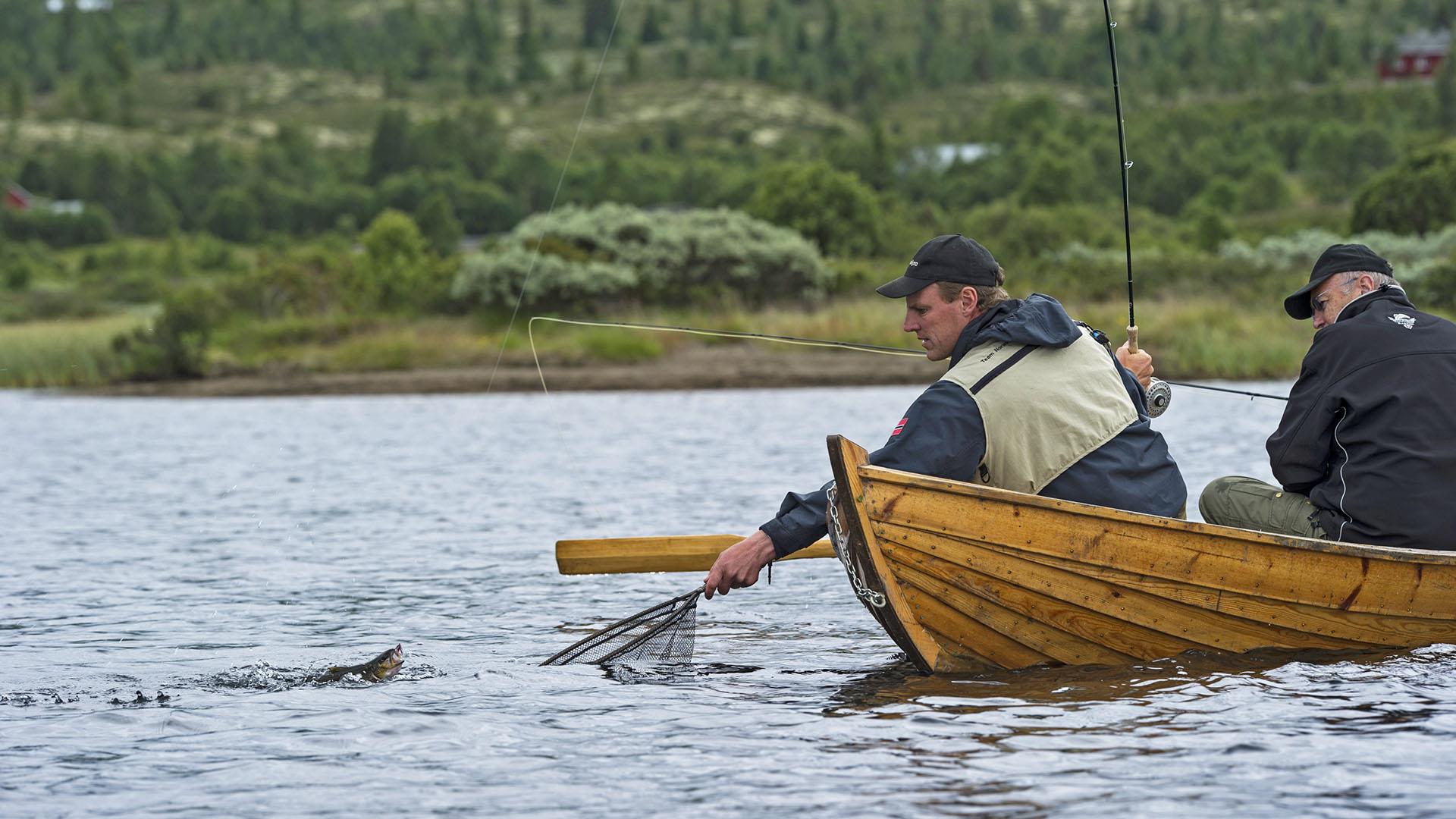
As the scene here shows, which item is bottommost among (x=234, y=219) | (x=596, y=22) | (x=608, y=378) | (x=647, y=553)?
(x=608, y=378)

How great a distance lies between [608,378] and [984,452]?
22.6 meters

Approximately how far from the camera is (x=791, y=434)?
20.2 metres

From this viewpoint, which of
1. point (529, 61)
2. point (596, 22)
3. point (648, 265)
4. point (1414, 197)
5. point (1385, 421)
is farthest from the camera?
point (596, 22)

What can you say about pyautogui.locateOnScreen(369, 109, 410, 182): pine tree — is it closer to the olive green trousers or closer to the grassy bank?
the grassy bank

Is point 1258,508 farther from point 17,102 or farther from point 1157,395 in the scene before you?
point 17,102

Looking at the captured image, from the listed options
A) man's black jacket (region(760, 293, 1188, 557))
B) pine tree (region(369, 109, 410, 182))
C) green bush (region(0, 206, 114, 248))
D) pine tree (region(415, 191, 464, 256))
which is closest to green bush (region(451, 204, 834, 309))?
man's black jacket (region(760, 293, 1188, 557))

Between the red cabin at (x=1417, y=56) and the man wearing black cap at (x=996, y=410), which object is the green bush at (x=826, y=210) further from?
the red cabin at (x=1417, y=56)

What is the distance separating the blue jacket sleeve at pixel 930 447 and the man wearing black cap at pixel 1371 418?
1.29 m

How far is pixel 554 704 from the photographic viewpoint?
657 centimetres

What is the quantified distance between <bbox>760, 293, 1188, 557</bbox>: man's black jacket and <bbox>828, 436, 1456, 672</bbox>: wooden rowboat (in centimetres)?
9

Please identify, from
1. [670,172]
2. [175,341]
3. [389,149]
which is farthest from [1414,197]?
[389,149]

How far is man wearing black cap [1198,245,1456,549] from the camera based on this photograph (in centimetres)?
621

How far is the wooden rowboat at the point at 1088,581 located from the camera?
19.6ft

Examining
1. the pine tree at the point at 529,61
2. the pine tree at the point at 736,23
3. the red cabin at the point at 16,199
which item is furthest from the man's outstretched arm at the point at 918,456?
the pine tree at the point at 736,23
